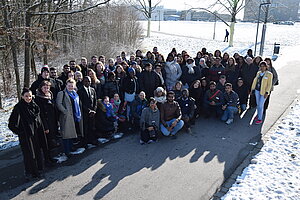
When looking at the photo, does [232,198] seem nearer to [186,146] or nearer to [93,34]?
[186,146]

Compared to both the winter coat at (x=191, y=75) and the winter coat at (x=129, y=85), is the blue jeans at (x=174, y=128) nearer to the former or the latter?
the winter coat at (x=129, y=85)

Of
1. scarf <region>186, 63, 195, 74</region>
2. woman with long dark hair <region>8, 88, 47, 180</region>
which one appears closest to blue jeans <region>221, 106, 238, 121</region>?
scarf <region>186, 63, 195, 74</region>

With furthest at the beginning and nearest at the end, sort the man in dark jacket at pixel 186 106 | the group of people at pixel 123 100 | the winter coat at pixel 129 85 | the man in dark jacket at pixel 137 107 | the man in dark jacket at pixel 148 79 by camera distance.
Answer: the man in dark jacket at pixel 148 79, the winter coat at pixel 129 85, the man in dark jacket at pixel 186 106, the man in dark jacket at pixel 137 107, the group of people at pixel 123 100

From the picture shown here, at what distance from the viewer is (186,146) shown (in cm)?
717

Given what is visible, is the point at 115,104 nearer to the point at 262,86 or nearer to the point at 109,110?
the point at 109,110

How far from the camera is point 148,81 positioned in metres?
8.78

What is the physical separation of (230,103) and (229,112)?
30 centimetres

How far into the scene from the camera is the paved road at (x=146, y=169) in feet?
17.0

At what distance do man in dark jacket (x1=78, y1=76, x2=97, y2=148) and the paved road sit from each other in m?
0.39

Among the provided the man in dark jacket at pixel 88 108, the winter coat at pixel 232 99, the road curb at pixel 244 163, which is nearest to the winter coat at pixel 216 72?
the winter coat at pixel 232 99

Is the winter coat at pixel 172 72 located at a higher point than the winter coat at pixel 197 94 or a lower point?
higher

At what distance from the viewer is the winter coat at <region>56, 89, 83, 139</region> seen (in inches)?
240

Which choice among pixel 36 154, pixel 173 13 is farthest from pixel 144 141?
pixel 173 13

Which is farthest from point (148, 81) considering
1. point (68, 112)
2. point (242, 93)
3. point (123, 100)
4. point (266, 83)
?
point (266, 83)
